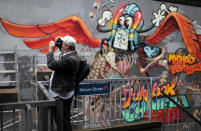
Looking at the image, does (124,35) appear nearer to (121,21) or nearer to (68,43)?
(121,21)

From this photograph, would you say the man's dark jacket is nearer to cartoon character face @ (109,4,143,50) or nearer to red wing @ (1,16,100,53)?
red wing @ (1,16,100,53)

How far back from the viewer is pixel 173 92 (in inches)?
376

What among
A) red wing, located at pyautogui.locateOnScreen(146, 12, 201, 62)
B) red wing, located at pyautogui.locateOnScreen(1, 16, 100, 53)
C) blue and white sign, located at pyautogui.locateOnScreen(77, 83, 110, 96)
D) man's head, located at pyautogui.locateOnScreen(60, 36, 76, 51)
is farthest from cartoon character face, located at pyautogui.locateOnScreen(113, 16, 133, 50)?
man's head, located at pyautogui.locateOnScreen(60, 36, 76, 51)

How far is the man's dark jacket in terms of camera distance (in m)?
3.51

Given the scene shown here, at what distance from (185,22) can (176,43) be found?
0.99m

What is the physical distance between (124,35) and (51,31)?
2.70 metres

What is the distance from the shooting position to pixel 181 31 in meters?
9.91

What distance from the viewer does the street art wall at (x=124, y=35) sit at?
7285 mm

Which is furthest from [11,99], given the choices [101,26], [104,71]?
[101,26]

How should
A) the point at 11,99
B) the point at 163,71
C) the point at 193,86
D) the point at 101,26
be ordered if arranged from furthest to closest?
the point at 193,86
the point at 163,71
the point at 101,26
the point at 11,99

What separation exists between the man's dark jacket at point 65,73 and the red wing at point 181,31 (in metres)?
5.94

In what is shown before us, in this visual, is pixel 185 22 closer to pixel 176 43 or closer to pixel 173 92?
pixel 176 43

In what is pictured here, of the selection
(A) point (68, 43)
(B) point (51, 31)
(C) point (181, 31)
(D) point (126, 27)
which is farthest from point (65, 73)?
(C) point (181, 31)

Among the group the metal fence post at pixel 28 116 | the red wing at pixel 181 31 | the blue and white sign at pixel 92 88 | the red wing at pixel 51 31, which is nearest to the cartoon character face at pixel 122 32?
the red wing at pixel 51 31
